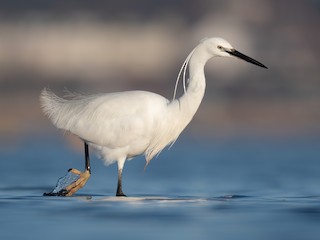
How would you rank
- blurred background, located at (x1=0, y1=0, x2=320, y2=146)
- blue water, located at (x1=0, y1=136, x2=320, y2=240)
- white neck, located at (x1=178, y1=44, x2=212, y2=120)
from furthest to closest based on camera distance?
blurred background, located at (x1=0, y1=0, x2=320, y2=146) < white neck, located at (x1=178, y1=44, x2=212, y2=120) < blue water, located at (x1=0, y1=136, x2=320, y2=240)

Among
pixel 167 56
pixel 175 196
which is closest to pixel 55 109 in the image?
pixel 175 196

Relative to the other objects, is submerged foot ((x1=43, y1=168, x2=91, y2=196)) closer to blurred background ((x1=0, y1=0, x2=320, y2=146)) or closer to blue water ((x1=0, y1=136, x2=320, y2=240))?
blue water ((x1=0, y1=136, x2=320, y2=240))

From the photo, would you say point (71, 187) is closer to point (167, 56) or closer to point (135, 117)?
point (135, 117)

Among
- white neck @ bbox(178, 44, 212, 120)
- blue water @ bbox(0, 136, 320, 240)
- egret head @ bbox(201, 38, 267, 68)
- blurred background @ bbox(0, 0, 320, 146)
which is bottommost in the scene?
blue water @ bbox(0, 136, 320, 240)

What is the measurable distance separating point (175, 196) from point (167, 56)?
2396cm

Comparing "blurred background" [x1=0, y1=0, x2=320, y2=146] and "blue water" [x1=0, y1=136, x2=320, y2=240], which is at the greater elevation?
"blurred background" [x1=0, y1=0, x2=320, y2=146]

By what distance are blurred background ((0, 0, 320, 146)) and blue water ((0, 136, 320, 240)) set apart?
572cm

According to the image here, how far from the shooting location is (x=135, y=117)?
42.7ft

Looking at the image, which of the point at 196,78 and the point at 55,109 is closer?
the point at 196,78

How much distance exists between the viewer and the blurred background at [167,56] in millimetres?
30391

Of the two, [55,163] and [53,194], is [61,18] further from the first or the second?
[53,194]

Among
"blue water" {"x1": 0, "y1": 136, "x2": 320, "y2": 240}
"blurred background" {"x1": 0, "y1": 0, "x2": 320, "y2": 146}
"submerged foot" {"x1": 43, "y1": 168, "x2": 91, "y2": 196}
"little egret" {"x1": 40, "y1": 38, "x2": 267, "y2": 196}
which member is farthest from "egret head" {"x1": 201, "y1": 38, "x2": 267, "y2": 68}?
"blurred background" {"x1": 0, "y1": 0, "x2": 320, "y2": 146}

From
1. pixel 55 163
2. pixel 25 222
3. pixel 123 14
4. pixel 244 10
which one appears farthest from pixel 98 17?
pixel 25 222

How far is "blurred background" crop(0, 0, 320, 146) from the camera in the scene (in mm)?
30391
